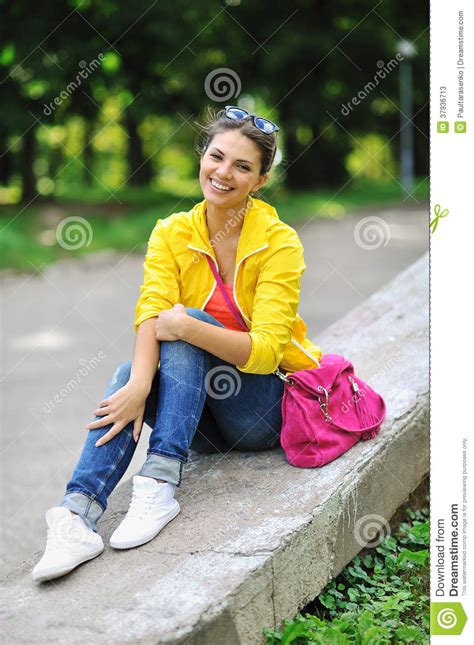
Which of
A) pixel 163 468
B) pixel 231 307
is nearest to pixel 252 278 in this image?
pixel 231 307

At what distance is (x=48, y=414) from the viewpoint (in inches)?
193

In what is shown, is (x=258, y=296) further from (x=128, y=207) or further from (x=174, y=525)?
(x=128, y=207)

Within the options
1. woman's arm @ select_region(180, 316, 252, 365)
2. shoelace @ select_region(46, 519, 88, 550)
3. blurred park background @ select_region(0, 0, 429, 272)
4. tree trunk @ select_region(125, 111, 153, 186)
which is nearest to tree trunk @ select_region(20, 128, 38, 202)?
blurred park background @ select_region(0, 0, 429, 272)

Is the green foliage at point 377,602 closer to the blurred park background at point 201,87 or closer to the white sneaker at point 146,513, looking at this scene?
the white sneaker at point 146,513

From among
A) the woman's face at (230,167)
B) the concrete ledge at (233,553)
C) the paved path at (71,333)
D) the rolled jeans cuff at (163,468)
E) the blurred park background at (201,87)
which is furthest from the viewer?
the blurred park background at (201,87)

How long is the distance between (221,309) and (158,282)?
0.74 feet

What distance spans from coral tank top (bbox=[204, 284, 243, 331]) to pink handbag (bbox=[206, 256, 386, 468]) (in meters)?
0.01

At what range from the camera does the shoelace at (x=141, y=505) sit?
241cm

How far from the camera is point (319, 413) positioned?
2746 millimetres

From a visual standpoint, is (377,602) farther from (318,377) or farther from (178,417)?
(178,417)

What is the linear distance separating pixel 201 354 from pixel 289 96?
14.7m

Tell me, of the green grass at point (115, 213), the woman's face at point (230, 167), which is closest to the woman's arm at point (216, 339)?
the woman's face at point (230, 167)

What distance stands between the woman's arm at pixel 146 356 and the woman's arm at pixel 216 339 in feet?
0.36

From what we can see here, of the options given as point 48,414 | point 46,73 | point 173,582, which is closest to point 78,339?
point 48,414
